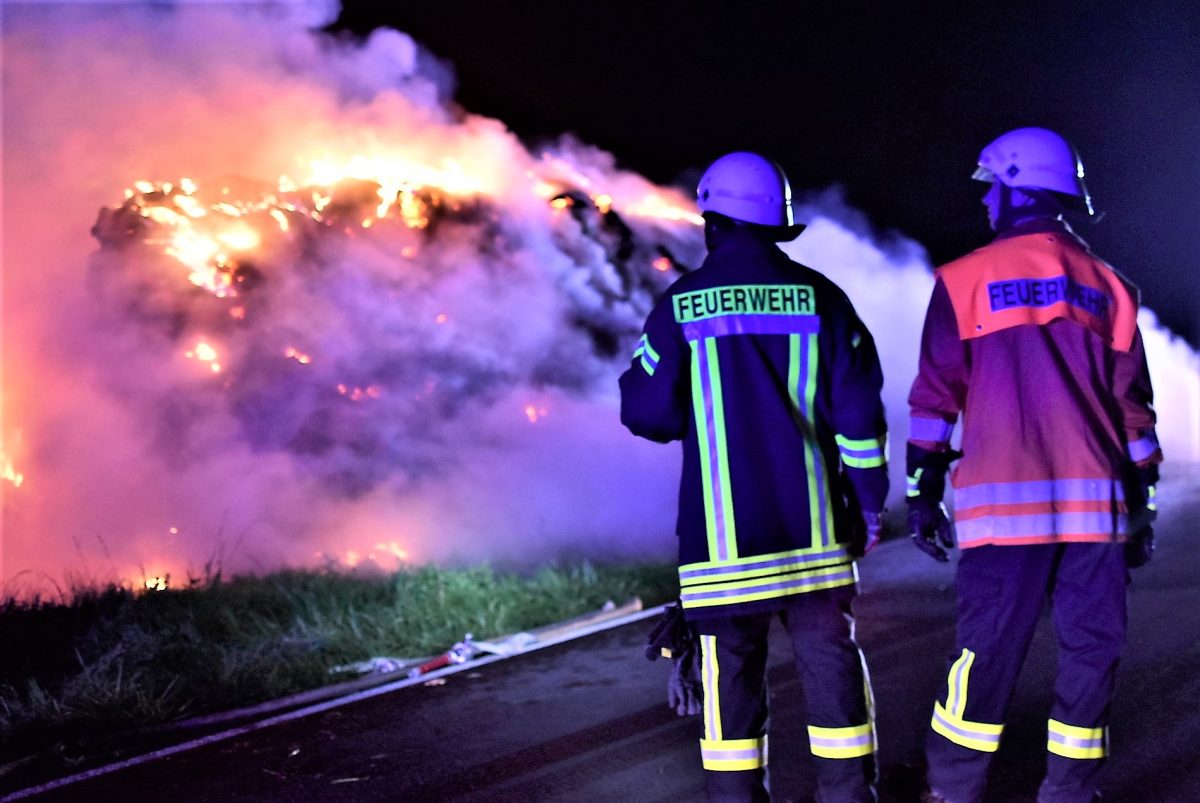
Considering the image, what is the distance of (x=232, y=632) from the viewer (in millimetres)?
6383

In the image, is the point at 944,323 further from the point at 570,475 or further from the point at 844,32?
the point at 844,32

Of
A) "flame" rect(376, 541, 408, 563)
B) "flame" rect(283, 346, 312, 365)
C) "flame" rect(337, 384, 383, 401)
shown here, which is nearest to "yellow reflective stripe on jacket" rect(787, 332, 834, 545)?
"flame" rect(376, 541, 408, 563)

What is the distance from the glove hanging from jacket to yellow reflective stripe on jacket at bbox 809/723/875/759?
15.6 inches

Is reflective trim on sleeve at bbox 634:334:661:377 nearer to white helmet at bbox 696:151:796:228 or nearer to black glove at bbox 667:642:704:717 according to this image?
white helmet at bbox 696:151:796:228

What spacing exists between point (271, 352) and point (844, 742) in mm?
6943

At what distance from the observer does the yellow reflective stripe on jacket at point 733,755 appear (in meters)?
3.10

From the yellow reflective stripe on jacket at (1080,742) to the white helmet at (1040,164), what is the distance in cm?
174

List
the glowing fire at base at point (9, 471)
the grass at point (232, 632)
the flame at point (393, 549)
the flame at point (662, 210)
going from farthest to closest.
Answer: the flame at point (662, 210), the glowing fire at base at point (9, 471), the flame at point (393, 549), the grass at point (232, 632)

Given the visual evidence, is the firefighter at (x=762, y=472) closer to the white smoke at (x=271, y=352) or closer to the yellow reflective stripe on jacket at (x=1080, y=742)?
the yellow reflective stripe on jacket at (x=1080, y=742)

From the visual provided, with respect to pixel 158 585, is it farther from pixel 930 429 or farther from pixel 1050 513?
pixel 1050 513

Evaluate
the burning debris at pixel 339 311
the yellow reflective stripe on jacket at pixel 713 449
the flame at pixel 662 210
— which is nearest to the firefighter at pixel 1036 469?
the yellow reflective stripe on jacket at pixel 713 449

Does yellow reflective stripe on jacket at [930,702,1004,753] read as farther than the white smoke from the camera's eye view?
No

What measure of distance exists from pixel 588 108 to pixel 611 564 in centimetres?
554

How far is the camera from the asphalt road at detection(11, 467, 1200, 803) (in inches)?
153
